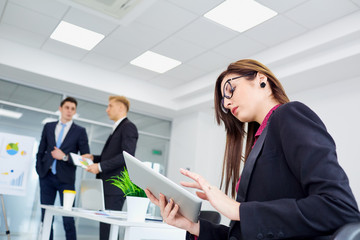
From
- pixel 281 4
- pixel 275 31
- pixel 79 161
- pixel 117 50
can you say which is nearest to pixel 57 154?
pixel 79 161

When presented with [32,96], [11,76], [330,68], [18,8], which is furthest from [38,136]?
[330,68]

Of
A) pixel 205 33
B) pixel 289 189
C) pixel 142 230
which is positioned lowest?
pixel 142 230

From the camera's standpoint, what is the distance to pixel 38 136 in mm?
5848

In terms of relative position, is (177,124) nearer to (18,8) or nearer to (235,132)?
(18,8)

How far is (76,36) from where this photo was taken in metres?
4.81

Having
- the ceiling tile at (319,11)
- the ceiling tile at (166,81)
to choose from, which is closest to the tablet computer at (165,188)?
the ceiling tile at (319,11)

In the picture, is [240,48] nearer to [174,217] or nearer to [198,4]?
[198,4]

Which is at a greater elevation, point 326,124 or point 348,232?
point 326,124

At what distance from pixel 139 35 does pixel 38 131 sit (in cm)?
271

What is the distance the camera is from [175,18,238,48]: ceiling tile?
162 inches

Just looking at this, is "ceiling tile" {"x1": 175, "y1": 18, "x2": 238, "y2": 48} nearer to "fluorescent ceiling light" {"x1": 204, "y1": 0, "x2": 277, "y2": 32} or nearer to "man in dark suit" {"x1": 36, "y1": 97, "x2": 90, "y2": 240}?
"fluorescent ceiling light" {"x1": 204, "y1": 0, "x2": 277, "y2": 32}

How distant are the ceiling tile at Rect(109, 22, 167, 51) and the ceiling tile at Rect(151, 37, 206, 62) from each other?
0.13m

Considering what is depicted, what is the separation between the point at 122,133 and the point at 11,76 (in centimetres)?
375

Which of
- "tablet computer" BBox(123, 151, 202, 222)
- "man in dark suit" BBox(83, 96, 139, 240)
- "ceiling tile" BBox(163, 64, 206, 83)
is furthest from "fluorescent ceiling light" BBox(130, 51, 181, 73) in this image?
"tablet computer" BBox(123, 151, 202, 222)
